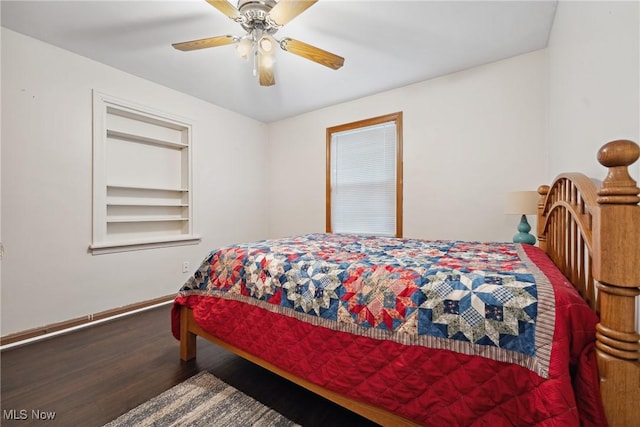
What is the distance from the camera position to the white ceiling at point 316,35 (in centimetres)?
191

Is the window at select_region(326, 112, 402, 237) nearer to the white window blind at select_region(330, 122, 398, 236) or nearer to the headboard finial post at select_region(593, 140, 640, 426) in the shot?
the white window blind at select_region(330, 122, 398, 236)

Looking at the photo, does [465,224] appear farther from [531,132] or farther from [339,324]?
[339,324]

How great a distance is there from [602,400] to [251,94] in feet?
11.7

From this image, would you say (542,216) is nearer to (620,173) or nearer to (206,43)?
(620,173)

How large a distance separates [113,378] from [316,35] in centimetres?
279

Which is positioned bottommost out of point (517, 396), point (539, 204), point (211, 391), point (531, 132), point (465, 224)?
point (211, 391)

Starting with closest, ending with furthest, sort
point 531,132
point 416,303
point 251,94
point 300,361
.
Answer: point 416,303, point 300,361, point 531,132, point 251,94

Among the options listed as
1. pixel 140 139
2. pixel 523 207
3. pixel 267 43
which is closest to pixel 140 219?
pixel 140 139

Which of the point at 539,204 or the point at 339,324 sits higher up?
the point at 539,204

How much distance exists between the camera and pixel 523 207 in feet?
7.11

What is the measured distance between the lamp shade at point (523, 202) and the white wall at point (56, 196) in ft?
11.3

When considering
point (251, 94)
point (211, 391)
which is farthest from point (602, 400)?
point (251, 94)

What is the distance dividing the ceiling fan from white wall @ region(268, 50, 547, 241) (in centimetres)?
141

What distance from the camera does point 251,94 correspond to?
3266mm
